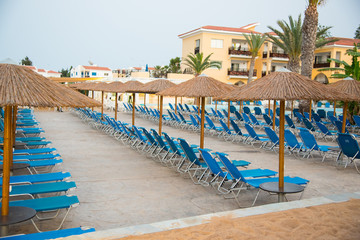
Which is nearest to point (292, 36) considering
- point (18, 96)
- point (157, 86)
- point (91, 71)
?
point (157, 86)

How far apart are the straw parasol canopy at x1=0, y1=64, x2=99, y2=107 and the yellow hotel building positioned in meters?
34.6

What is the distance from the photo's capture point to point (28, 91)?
3.84 metres

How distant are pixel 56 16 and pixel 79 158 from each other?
4906 centimetres

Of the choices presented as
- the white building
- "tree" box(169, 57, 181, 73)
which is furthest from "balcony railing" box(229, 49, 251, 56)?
the white building

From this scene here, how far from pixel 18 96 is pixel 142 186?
313cm

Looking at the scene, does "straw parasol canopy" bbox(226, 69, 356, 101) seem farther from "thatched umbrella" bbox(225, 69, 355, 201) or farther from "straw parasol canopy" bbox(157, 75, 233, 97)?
"straw parasol canopy" bbox(157, 75, 233, 97)

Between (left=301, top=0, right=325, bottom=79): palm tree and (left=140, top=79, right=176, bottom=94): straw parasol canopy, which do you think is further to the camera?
(left=301, top=0, right=325, bottom=79): palm tree

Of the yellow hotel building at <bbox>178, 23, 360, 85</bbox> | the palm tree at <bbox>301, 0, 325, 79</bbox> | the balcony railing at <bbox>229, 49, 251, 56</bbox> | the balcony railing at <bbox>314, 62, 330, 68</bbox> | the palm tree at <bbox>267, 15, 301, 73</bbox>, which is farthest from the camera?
the balcony railing at <bbox>229, 49, 251, 56</bbox>

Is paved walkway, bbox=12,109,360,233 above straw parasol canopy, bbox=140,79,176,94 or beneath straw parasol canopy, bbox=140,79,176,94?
beneath

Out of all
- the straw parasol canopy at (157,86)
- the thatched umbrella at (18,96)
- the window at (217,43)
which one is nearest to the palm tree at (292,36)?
the straw parasol canopy at (157,86)

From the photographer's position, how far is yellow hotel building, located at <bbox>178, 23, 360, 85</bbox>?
125ft

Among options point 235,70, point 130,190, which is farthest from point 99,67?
point 130,190

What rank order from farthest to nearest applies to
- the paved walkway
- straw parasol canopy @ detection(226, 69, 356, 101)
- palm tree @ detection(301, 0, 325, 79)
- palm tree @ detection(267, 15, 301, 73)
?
palm tree @ detection(267, 15, 301, 73) < palm tree @ detection(301, 0, 325, 79) < straw parasol canopy @ detection(226, 69, 356, 101) < the paved walkway

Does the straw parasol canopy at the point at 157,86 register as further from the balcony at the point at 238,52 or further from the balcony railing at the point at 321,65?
the balcony railing at the point at 321,65
